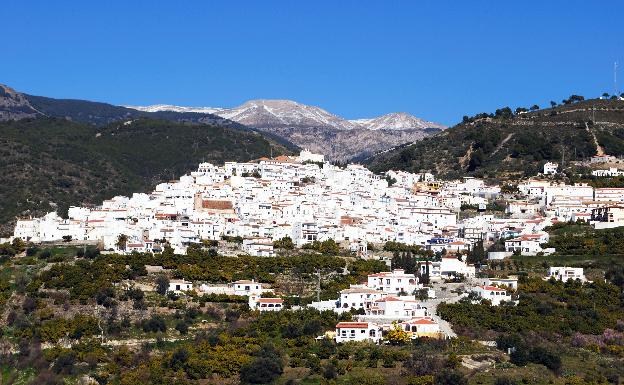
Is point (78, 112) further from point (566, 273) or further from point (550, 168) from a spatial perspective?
point (566, 273)

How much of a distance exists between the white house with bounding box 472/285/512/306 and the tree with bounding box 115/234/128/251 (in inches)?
656

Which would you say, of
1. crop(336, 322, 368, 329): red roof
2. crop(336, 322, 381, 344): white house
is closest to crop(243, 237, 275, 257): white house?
crop(336, 322, 368, 329): red roof

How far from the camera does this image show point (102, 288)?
154 feet

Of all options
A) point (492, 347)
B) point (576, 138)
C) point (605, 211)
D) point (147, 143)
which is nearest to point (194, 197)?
point (605, 211)

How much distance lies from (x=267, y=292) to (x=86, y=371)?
9715 mm

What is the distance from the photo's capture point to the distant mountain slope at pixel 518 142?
80188mm

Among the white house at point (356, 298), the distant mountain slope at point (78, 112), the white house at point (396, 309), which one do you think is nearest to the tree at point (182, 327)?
the white house at point (356, 298)

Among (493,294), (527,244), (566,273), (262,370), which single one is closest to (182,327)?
(262,370)

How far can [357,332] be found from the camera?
42219 mm

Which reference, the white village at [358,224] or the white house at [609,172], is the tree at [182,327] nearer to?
A: the white village at [358,224]

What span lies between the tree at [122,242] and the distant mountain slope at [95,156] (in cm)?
2196

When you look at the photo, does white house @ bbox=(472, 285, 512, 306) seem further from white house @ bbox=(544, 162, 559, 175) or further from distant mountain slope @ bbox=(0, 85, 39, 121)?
distant mountain slope @ bbox=(0, 85, 39, 121)

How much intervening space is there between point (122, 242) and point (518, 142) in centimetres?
3664

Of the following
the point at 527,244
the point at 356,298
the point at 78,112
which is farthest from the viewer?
the point at 78,112
